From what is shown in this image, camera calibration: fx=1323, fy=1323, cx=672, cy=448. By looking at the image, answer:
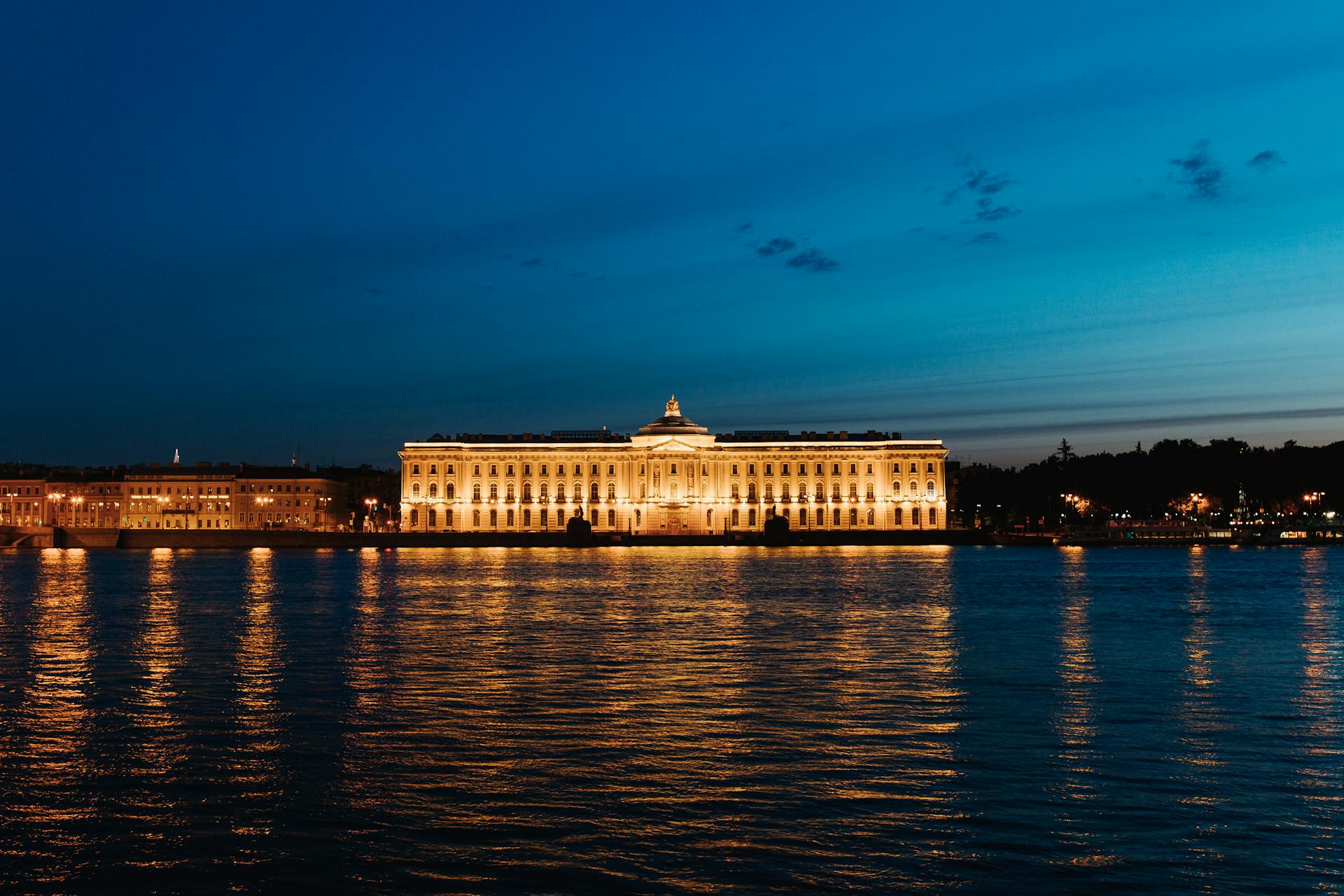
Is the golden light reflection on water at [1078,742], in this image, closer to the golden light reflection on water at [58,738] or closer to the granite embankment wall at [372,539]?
the golden light reflection on water at [58,738]

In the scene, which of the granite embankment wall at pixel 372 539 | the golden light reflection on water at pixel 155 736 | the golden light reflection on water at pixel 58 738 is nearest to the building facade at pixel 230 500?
the granite embankment wall at pixel 372 539

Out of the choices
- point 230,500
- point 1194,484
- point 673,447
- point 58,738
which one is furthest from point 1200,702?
point 230,500

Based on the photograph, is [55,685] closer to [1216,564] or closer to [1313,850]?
[1313,850]

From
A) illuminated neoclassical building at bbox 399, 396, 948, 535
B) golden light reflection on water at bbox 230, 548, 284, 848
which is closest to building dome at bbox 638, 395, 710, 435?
illuminated neoclassical building at bbox 399, 396, 948, 535

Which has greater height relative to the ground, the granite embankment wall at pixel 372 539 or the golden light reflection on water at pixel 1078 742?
the granite embankment wall at pixel 372 539

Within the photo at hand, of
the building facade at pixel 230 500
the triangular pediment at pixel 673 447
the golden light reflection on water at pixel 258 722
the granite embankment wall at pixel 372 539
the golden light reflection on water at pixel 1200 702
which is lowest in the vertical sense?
the golden light reflection on water at pixel 1200 702

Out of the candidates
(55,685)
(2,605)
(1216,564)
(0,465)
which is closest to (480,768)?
(55,685)

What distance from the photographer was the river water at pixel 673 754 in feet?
36.7

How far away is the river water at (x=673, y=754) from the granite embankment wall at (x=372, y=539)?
262ft

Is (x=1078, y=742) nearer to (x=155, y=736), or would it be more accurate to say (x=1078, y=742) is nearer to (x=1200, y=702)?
(x=1200, y=702)

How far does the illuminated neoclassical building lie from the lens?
126 metres

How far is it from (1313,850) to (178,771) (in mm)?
11655

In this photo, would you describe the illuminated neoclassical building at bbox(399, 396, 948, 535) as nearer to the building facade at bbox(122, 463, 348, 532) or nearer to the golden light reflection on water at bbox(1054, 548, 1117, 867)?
the building facade at bbox(122, 463, 348, 532)

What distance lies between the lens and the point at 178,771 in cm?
1494
